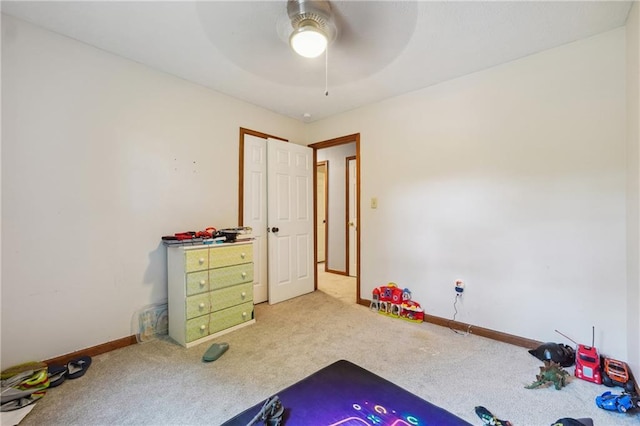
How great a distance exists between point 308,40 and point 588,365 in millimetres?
2844

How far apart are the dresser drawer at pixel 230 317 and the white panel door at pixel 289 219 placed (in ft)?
2.02

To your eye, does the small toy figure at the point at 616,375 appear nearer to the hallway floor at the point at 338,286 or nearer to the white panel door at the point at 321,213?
the hallway floor at the point at 338,286

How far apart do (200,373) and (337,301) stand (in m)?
1.90

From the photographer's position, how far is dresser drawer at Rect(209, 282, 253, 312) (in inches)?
98.9

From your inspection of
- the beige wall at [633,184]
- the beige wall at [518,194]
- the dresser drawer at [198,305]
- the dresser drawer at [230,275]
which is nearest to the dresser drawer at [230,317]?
the dresser drawer at [198,305]

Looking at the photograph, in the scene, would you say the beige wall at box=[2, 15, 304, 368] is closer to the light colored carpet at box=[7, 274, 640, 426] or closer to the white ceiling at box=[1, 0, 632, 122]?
the white ceiling at box=[1, 0, 632, 122]

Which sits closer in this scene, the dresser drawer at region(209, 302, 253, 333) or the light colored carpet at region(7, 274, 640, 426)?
the light colored carpet at region(7, 274, 640, 426)

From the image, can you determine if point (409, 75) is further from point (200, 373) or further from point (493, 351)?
point (200, 373)

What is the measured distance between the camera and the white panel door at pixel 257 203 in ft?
10.8

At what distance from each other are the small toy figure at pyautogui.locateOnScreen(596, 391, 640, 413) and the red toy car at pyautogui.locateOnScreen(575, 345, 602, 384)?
0.21 meters

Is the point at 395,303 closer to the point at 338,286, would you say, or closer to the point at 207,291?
the point at 338,286

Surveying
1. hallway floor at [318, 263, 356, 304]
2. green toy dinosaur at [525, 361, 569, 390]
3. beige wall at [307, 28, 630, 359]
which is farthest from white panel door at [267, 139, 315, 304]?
green toy dinosaur at [525, 361, 569, 390]

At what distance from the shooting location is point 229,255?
264cm

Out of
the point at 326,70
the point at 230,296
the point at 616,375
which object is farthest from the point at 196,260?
the point at 616,375
